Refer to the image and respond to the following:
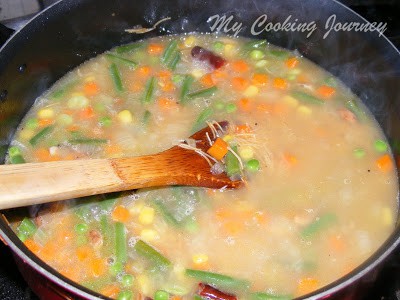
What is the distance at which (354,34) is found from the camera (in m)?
3.27

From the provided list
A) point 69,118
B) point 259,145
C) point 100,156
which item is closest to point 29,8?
point 69,118

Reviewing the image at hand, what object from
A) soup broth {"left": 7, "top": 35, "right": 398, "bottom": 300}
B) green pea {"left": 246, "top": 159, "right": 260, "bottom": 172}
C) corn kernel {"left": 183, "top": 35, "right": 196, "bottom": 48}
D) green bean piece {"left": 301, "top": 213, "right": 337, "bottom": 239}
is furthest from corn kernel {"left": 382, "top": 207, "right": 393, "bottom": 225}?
corn kernel {"left": 183, "top": 35, "right": 196, "bottom": 48}

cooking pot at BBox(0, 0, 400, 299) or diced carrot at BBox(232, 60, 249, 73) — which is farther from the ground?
cooking pot at BBox(0, 0, 400, 299)

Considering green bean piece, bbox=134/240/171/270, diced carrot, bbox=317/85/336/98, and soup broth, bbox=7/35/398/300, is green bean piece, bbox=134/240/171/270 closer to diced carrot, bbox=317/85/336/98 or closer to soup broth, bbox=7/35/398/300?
soup broth, bbox=7/35/398/300

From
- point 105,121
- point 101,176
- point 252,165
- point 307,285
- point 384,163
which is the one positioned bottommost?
point 307,285

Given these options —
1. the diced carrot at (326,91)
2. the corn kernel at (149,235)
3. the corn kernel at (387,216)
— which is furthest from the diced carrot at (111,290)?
the diced carrot at (326,91)

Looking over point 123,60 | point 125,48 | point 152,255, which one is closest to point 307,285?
point 152,255

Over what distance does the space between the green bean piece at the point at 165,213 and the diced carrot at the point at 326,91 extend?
1.28 meters

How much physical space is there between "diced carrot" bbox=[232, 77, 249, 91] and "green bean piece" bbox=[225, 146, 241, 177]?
2.09 ft

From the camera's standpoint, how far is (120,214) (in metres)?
2.78

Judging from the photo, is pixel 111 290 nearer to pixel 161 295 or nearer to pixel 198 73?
pixel 161 295

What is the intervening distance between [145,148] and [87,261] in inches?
28.9

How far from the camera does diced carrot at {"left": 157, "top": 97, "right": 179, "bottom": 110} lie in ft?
10.8

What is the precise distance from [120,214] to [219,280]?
1.98 ft
